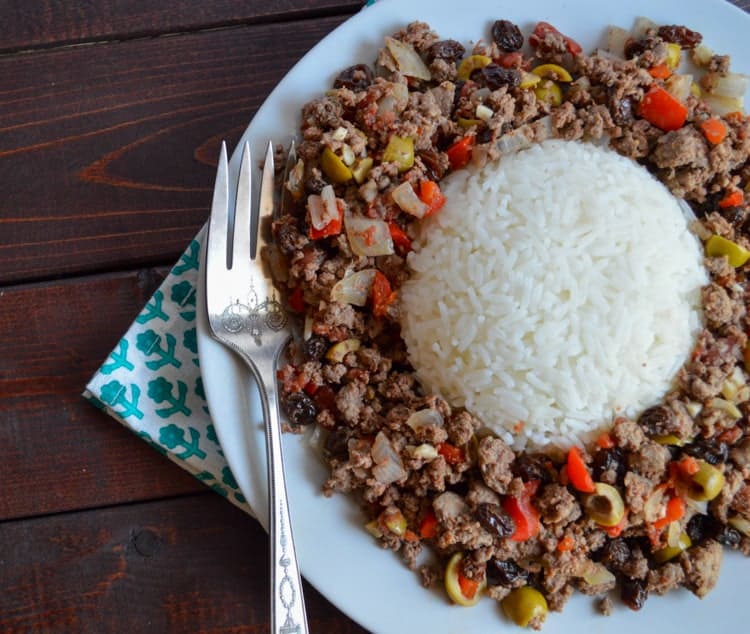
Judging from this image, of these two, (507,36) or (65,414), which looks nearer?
(507,36)

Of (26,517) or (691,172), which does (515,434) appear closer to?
(691,172)

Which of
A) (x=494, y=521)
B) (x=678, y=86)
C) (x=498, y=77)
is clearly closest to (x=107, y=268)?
(x=498, y=77)

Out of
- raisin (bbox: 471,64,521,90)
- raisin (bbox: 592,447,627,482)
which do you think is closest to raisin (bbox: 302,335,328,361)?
raisin (bbox: 592,447,627,482)

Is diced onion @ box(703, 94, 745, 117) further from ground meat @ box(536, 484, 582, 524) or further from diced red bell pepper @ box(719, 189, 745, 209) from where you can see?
ground meat @ box(536, 484, 582, 524)

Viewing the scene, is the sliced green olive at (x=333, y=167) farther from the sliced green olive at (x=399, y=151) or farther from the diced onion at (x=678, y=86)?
the diced onion at (x=678, y=86)

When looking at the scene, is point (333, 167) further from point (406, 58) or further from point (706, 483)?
point (706, 483)

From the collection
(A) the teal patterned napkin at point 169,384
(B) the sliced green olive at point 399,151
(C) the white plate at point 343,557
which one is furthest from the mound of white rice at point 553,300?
(A) the teal patterned napkin at point 169,384
